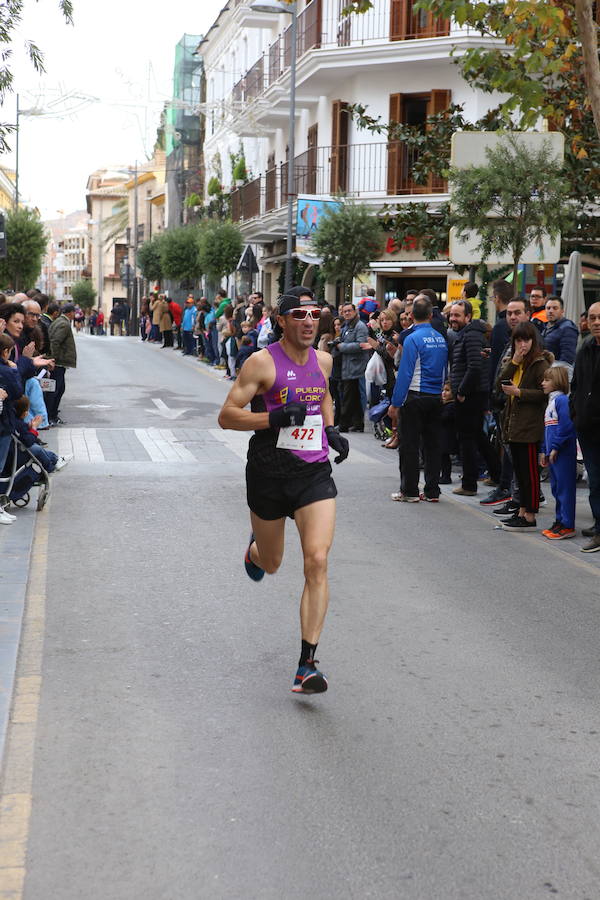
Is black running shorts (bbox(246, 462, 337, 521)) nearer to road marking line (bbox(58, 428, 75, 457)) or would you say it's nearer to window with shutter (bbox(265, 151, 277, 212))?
road marking line (bbox(58, 428, 75, 457))

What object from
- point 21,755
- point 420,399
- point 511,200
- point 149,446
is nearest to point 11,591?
point 21,755

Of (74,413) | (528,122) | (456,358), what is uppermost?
(528,122)

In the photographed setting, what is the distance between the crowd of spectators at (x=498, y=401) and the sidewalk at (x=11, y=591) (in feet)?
7.96

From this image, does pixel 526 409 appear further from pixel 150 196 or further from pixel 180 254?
pixel 150 196

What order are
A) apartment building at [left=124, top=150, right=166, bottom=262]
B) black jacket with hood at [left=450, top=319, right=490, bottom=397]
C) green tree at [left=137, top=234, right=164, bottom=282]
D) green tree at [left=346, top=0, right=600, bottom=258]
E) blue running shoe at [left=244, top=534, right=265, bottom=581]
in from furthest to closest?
apartment building at [left=124, top=150, right=166, bottom=262] → green tree at [left=137, top=234, right=164, bottom=282] → black jacket with hood at [left=450, top=319, right=490, bottom=397] → green tree at [left=346, top=0, right=600, bottom=258] → blue running shoe at [left=244, top=534, right=265, bottom=581]

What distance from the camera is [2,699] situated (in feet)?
18.3

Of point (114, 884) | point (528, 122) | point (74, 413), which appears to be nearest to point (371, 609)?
point (114, 884)

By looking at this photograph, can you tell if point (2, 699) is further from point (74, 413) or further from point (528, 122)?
point (74, 413)

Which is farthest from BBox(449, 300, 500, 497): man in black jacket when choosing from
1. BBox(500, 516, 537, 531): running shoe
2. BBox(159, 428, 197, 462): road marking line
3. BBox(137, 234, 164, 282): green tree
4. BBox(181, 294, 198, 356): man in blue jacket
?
BBox(137, 234, 164, 282): green tree

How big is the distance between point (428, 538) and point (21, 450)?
364 cm

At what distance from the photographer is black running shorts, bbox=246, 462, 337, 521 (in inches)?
241

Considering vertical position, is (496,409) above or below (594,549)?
above

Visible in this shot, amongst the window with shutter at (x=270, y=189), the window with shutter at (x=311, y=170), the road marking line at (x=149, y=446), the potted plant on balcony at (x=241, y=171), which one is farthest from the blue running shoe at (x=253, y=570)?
the potted plant on balcony at (x=241, y=171)

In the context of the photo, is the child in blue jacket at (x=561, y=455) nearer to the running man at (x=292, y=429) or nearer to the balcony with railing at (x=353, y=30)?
the running man at (x=292, y=429)
